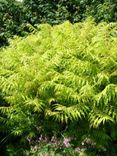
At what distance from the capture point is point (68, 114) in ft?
21.7

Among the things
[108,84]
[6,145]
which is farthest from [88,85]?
[6,145]

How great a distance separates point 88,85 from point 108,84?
33cm

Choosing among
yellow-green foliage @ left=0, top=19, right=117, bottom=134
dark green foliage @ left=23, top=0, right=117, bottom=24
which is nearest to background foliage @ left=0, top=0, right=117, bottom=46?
dark green foliage @ left=23, top=0, right=117, bottom=24

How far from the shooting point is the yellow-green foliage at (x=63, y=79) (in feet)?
21.7

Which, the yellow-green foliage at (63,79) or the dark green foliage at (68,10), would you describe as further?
the dark green foliage at (68,10)

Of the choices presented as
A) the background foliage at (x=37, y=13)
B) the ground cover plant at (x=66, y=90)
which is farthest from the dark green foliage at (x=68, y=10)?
the ground cover plant at (x=66, y=90)

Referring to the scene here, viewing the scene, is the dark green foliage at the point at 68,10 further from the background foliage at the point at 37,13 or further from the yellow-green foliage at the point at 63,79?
the yellow-green foliage at the point at 63,79

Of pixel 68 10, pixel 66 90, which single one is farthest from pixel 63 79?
pixel 68 10

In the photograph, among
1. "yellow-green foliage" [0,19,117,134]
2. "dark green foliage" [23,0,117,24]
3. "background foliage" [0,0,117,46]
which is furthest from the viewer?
"background foliage" [0,0,117,46]

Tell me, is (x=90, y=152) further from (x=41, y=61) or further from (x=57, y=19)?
(x=57, y=19)

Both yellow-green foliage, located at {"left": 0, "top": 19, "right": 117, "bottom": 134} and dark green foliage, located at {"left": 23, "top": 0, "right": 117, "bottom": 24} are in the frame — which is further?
dark green foliage, located at {"left": 23, "top": 0, "right": 117, "bottom": 24}

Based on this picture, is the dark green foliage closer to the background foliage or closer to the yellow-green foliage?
the background foliage

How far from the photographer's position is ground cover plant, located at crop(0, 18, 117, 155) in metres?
6.64

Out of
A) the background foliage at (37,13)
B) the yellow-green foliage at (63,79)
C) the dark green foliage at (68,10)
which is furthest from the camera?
the background foliage at (37,13)
